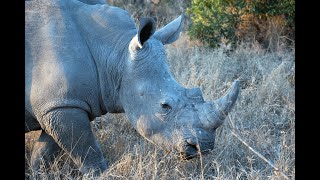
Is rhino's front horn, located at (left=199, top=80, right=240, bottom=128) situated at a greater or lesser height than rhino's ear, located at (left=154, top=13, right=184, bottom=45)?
lesser

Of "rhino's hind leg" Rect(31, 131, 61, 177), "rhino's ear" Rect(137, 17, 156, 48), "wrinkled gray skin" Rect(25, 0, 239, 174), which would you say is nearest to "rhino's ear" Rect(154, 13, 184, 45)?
"wrinkled gray skin" Rect(25, 0, 239, 174)

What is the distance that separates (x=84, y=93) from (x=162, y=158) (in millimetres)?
870

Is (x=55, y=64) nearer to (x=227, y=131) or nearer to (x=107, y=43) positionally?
(x=107, y=43)

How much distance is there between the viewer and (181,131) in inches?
148

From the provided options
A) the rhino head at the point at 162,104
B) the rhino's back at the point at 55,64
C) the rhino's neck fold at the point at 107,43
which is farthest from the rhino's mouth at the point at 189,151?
the rhino's back at the point at 55,64

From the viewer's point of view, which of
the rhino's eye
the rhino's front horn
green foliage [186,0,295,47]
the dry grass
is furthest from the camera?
green foliage [186,0,295,47]

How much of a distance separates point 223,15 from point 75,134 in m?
5.29

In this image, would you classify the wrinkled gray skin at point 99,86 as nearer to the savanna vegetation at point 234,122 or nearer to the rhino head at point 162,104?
the rhino head at point 162,104

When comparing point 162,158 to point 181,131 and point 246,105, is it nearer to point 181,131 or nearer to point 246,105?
point 181,131

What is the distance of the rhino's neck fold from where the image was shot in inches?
163

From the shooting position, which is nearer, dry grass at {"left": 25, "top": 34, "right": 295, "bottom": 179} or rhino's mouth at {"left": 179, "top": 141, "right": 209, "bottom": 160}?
rhino's mouth at {"left": 179, "top": 141, "right": 209, "bottom": 160}

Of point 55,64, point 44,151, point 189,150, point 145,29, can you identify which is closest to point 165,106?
point 189,150

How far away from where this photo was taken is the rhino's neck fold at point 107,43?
4148 millimetres

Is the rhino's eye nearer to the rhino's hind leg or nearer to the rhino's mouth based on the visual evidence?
the rhino's mouth
